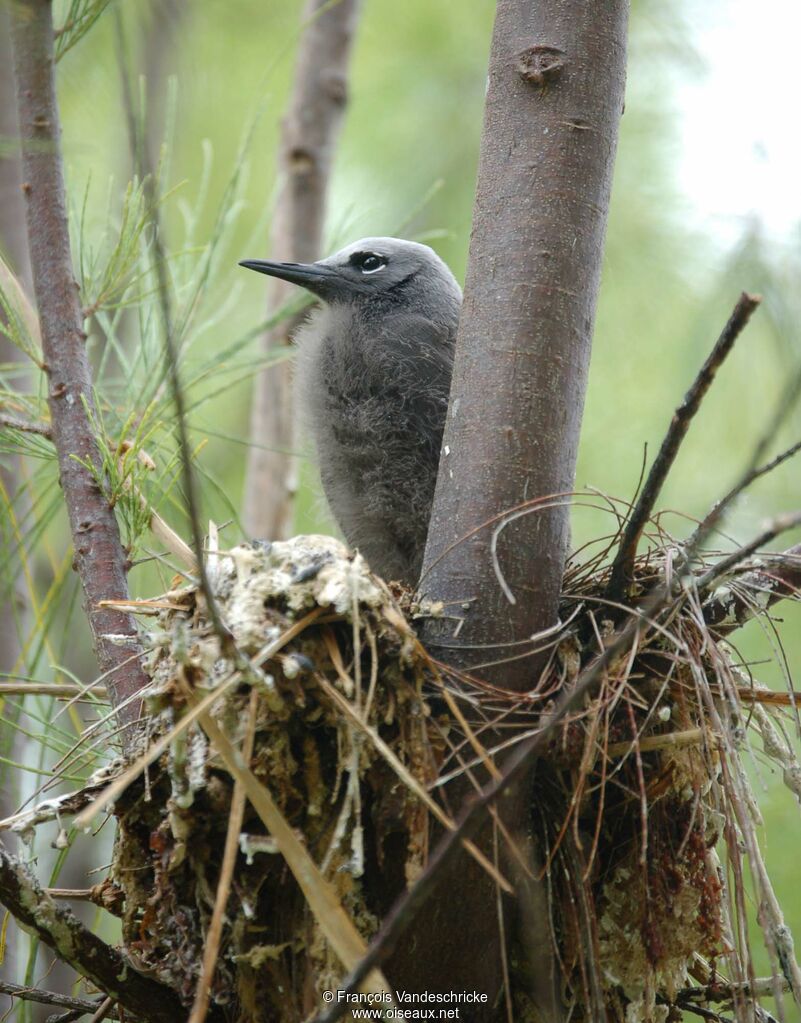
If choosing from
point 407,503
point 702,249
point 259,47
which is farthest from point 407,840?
point 259,47

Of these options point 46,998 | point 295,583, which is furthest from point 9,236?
point 46,998

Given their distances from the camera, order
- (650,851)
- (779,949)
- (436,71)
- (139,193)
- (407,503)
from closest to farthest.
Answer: (779,949), (650,851), (139,193), (407,503), (436,71)

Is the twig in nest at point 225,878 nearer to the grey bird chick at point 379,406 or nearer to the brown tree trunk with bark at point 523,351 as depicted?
the brown tree trunk with bark at point 523,351

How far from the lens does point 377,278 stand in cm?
307

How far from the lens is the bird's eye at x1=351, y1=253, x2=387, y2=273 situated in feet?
10.2

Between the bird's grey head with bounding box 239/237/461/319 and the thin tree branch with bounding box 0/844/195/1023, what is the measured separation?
5.98 ft

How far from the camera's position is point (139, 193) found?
7.20 ft

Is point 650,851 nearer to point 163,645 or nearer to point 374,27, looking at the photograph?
point 163,645

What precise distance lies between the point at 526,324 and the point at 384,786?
2.84 ft

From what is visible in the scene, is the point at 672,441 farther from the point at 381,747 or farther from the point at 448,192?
the point at 448,192

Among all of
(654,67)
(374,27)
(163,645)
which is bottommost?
(163,645)

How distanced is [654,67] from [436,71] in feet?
3.76

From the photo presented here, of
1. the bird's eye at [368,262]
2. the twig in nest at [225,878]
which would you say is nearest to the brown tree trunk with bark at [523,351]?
the twig in nest at [225,878]

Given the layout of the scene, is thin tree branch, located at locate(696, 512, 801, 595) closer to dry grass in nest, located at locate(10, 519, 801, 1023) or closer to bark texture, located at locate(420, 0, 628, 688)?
dry grass in nest, located at locate(10, 519, 801, 1023)
